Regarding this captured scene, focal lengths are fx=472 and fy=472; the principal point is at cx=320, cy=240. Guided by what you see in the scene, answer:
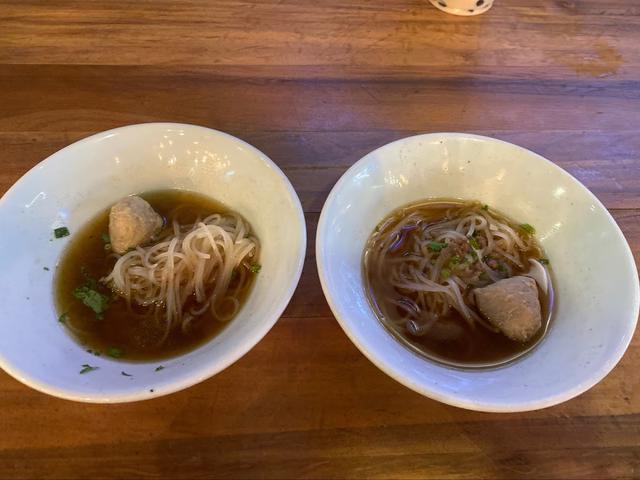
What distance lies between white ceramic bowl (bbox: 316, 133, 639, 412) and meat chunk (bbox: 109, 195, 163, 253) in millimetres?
708

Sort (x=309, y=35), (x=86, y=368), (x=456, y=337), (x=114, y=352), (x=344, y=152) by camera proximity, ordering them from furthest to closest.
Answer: (x=309, y=35) < (x=344, y=152) < (x=456, y=337) < (x=114, y=352) < (x=86, y=368)

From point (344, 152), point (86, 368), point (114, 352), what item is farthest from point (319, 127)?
point (86, 368)

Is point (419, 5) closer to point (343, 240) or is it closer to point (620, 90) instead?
point (620, 90)

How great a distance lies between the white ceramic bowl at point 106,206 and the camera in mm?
1276

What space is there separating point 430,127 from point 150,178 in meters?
1.33

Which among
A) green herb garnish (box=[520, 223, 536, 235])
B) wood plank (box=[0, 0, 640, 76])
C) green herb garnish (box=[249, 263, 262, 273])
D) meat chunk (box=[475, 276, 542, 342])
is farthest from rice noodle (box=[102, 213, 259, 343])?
wood plank (box=[0, 0, 640, 76])

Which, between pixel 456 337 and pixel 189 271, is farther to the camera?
pixel 189 271

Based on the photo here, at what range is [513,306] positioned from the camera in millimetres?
1564

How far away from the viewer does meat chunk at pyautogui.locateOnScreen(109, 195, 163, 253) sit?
1695 mm

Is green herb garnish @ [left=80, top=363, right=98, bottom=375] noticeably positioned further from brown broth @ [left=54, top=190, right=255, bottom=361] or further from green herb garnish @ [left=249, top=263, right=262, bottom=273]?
green herb garnish @ [left=249, top=263, right=262, bottom=273]

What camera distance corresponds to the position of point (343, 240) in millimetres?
1581

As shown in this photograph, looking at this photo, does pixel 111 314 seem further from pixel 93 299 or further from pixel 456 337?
pixel 456 337

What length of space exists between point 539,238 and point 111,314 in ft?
5.23

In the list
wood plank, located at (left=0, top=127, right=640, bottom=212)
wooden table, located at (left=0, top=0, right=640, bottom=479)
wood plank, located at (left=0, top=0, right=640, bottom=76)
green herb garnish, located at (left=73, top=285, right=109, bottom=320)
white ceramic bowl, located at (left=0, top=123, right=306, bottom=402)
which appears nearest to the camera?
white ceramic bowl, located at (left=0, top=123, right=306, bottom=402)
